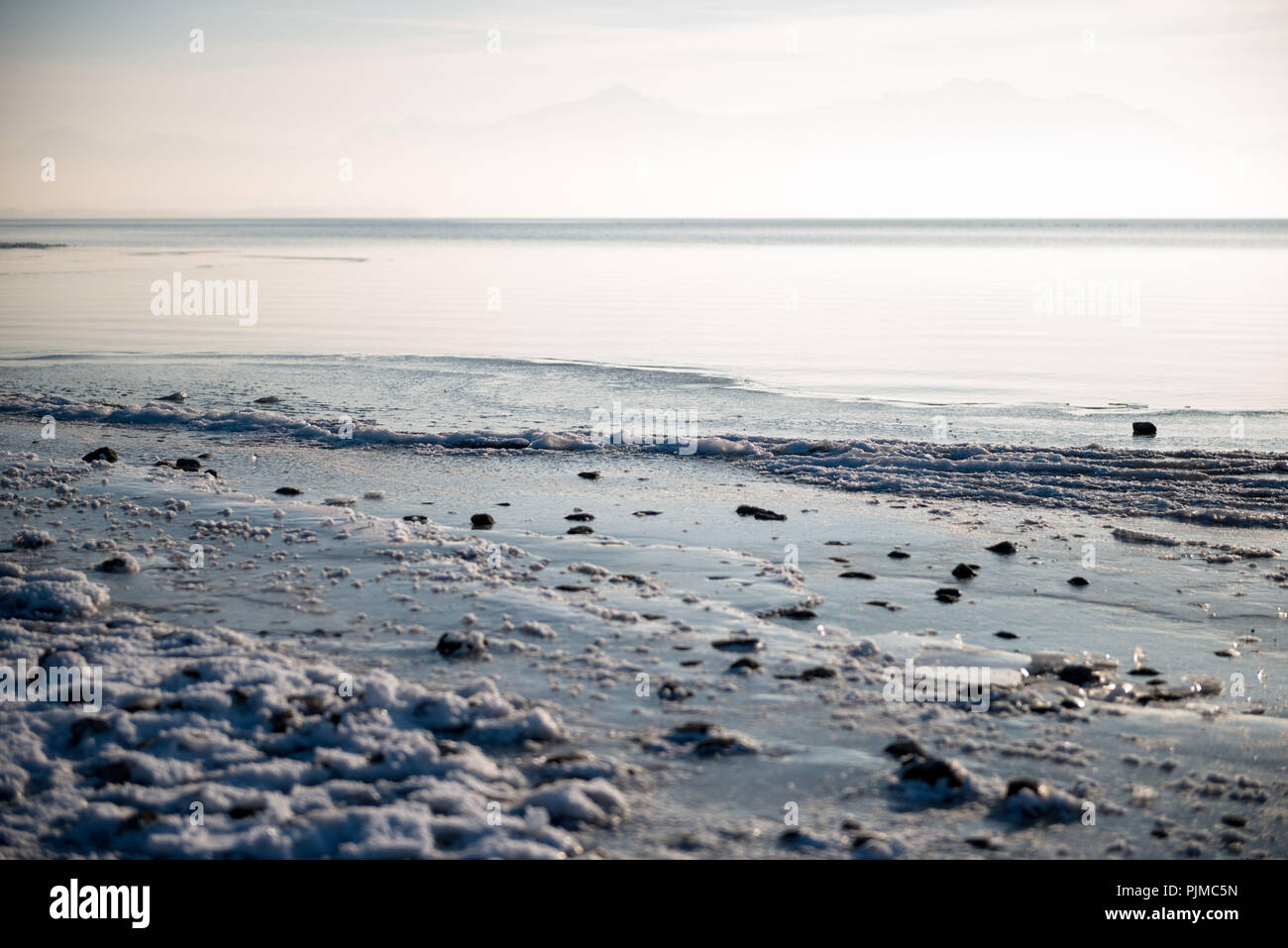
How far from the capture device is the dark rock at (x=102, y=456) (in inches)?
508

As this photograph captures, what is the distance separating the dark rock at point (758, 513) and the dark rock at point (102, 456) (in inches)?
316

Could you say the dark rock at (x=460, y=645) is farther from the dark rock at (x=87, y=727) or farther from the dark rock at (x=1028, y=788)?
the dark rock at (x=1028, y=788)

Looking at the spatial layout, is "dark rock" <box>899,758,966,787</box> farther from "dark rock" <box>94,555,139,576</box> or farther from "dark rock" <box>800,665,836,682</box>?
"dark rock" <box>94,555,139,576</box>

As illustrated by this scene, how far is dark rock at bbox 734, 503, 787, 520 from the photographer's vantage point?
36.0ft

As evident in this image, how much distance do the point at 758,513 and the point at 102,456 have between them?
846 centimetres

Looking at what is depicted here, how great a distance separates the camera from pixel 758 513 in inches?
435

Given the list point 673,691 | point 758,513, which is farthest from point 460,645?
point 758,513

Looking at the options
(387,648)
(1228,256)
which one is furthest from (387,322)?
(1228,256)

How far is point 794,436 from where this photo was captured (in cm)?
1580

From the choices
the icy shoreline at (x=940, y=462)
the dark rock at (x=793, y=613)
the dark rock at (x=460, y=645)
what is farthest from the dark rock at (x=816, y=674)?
the icy shoreline at (x=940, y=462)

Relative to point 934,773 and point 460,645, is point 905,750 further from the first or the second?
point 460,645

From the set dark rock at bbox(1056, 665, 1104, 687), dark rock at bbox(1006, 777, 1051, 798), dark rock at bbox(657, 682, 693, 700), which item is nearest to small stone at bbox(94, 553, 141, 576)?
dark rock at bbox(657, 682, 693, 700)
